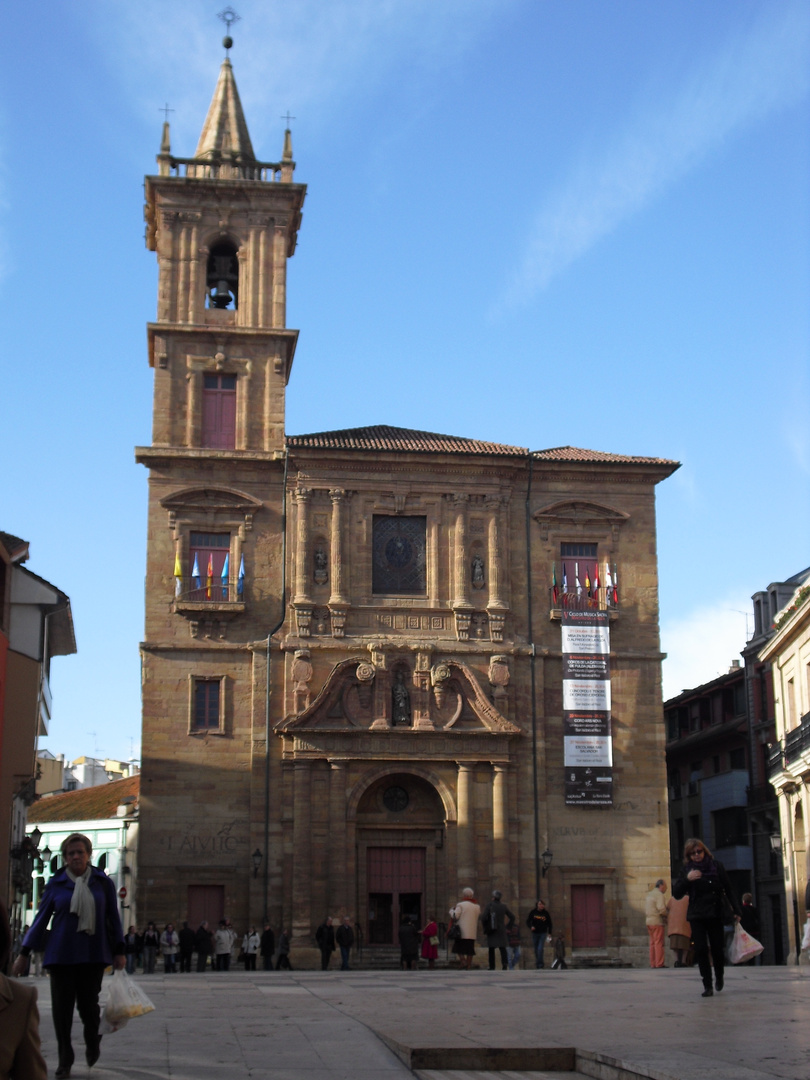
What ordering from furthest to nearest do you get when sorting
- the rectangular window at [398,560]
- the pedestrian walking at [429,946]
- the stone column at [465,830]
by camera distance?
the rectangular window at [398,560] < the stone column at [465,830] < the pedestrian walking at [429,946]

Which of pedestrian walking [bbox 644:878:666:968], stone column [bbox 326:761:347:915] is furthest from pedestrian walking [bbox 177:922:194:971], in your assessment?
pedestrian walking [bbox 644:878:666:968]

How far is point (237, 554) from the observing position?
134 feet

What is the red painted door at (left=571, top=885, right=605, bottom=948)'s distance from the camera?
39.6m

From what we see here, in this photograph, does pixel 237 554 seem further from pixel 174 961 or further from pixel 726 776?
pixel 726 776

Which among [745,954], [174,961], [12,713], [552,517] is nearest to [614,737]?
[552,517]

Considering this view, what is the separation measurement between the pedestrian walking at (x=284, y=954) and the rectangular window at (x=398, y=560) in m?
10.0

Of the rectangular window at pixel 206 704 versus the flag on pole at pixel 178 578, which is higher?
the flag on pole at pixel 178 578

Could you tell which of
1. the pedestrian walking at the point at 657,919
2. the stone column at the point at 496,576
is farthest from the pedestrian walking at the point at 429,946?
the stone column at the point at 496,576

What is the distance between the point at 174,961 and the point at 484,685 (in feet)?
36.7

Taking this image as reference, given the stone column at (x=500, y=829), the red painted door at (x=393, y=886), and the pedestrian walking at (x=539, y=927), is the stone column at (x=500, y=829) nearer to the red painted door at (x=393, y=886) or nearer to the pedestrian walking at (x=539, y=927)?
the red painted door at (x=393, y=886)

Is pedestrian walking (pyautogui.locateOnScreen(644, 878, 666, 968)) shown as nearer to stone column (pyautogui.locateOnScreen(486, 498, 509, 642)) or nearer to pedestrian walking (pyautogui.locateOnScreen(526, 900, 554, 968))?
pedestrian walking (pyautogui.locateOnScreen(526, 900, 554, 968))

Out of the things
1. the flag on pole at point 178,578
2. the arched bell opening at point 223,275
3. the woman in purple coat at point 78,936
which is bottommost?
the woman in purple coat at point 78,936

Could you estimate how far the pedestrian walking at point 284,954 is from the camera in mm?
36425

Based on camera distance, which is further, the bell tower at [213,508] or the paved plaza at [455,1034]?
the bell tower at [213,508]
